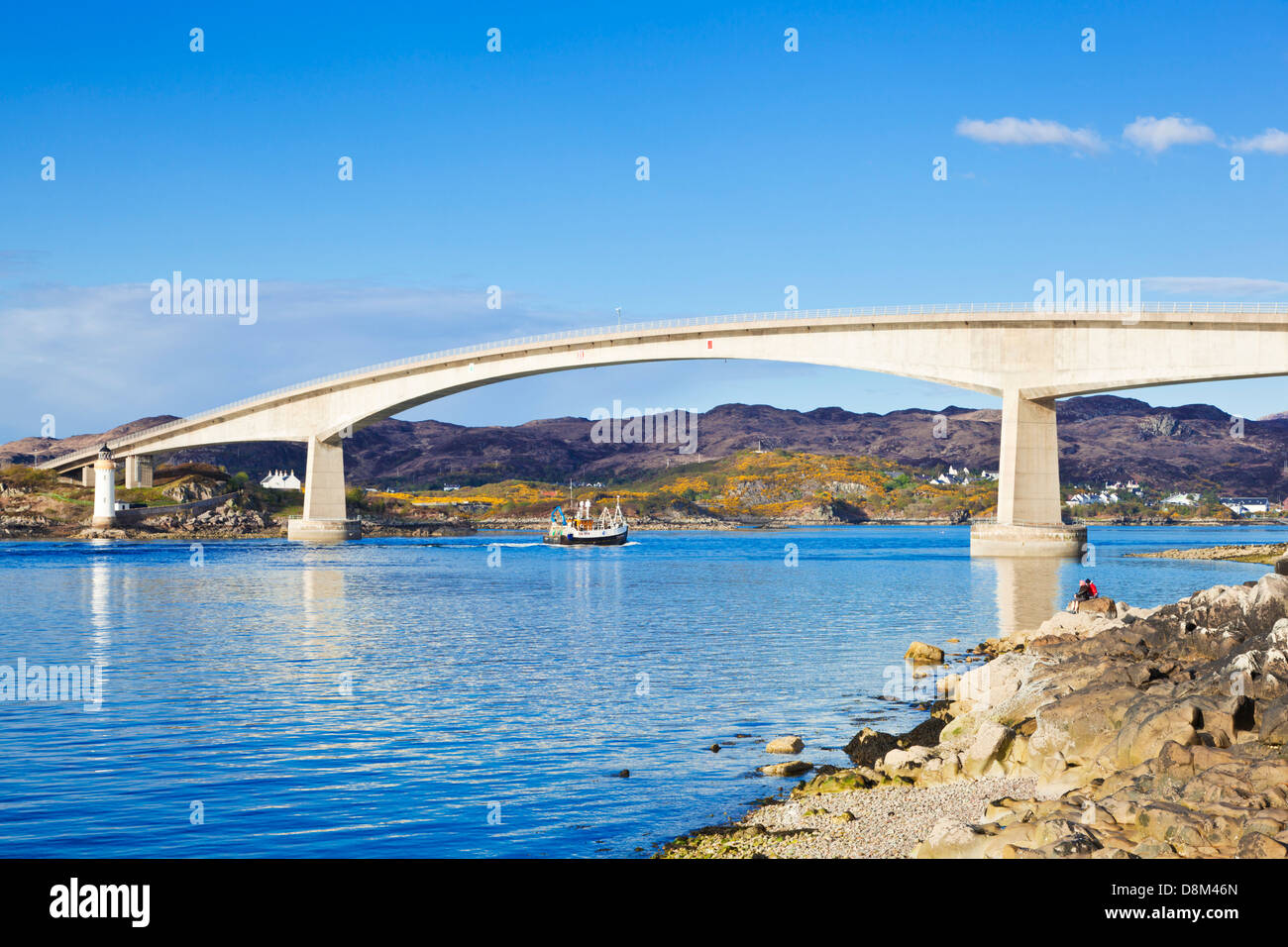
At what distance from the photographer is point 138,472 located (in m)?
126

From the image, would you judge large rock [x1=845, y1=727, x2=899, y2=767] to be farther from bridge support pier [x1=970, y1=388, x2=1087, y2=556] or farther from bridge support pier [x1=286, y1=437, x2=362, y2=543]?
bridge support pier [x1=286, y1=437, x2=362, y2=543]

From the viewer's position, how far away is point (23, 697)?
22688mm

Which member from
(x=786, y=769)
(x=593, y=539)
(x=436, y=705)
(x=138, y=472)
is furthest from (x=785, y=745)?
(x=138, y=472)

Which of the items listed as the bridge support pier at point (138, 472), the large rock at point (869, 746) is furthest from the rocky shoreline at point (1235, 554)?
the bridge support pier at point (138, 472)

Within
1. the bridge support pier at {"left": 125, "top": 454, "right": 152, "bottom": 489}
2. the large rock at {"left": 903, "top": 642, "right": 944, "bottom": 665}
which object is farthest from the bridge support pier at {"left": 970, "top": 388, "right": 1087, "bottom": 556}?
the bridge support pier at {"left": 125, "top": 454, "right": 152, "bottom": 489}

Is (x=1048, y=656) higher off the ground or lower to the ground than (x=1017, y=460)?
lower

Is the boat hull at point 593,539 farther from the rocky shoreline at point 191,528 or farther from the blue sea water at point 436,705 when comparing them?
the blue sea water at point 436,705

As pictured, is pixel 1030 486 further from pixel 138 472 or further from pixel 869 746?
pixel 138 472

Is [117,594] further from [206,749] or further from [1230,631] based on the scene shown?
[1230,631]

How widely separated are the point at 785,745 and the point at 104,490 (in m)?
114

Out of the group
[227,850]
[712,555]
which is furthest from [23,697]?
[712,555]

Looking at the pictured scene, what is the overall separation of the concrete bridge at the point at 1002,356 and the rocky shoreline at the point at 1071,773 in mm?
47608

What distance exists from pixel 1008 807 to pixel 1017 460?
60.9 m

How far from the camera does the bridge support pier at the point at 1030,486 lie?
69125 mm
